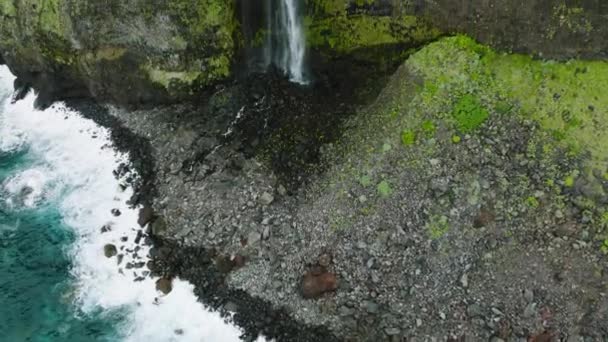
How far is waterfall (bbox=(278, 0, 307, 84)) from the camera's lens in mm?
25984

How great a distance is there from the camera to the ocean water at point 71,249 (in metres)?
21.0

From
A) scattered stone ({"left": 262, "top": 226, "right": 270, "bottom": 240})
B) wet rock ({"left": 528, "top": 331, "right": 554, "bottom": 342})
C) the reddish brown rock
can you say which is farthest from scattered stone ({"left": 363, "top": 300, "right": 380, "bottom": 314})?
wet rock ({"left": 528, "top": 331, "right": 554, "bottom": 342})

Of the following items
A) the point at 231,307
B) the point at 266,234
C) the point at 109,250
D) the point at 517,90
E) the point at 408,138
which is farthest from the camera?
the point at 109,250

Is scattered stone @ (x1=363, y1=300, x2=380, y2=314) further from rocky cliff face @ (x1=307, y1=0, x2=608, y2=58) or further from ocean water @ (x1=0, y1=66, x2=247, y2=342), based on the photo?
rocky cliff face @ (x1=307, y1=0, x2=608, y2=58)

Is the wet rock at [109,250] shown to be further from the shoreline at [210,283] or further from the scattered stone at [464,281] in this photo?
the scattered stone at [464,281]

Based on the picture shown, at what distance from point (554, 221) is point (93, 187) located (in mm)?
20397

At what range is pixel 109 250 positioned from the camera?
23.0m

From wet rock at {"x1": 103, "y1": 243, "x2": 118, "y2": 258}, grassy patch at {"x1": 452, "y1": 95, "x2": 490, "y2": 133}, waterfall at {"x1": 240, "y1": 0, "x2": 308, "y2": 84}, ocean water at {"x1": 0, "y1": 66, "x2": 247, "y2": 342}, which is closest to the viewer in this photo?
ocean water at {"x1": 0, "y1": 66, "x2": 247, "y2": 342}

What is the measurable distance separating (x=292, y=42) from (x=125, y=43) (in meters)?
8.07

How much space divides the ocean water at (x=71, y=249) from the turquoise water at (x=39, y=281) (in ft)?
0.13

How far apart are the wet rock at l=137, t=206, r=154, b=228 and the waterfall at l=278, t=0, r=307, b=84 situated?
31.6 feet

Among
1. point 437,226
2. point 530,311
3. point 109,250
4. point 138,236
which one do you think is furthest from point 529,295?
point 109,250

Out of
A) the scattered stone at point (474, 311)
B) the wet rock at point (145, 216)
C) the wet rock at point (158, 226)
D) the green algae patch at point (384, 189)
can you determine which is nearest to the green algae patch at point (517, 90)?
the green algae patch at point (384, 189)

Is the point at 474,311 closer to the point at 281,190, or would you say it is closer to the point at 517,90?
the point at 281,190
